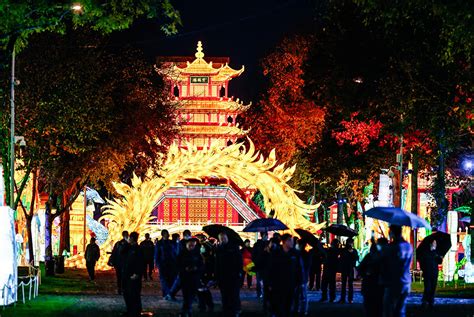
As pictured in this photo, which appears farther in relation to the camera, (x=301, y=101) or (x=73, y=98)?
(x=301, y=101)

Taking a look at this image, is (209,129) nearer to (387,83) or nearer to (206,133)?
(206,133)

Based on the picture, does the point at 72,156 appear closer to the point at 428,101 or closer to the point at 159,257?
the point at 159,257

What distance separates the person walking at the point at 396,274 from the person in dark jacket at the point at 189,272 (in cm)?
557

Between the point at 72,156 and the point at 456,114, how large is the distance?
61.7 feet

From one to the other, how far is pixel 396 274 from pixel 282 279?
195 centimetres

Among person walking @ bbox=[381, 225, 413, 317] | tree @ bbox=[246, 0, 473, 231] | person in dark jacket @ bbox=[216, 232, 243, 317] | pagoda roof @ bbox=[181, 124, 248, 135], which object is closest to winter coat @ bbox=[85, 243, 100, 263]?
tree @ bbox=[246, 0, 473, 231]

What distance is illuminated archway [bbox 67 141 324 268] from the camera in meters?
47.6

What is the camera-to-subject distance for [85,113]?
3728cm

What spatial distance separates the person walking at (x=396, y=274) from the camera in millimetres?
18281

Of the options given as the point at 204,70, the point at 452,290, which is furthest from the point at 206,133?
the point at 452,290

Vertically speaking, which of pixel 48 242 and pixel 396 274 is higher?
pixel 48 242

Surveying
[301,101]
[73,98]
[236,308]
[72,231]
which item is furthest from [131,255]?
[72,231]

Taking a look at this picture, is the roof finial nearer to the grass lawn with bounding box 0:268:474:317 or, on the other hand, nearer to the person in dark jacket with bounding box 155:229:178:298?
the grass lawn with bounding box 0:268:474:317

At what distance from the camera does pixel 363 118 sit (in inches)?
1588
